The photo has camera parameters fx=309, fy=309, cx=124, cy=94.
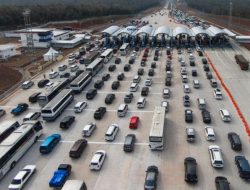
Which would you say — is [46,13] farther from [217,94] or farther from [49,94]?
[217,94]

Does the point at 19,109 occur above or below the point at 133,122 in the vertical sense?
below

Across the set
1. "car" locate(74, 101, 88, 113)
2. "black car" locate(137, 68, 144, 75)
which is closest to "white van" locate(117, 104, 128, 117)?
"car" locate(74, 101, 88, 113)

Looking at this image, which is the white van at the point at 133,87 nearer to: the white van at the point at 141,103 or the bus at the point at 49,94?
the white van at the point at 141,103

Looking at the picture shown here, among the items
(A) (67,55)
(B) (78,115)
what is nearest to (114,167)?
(B) (78,115)

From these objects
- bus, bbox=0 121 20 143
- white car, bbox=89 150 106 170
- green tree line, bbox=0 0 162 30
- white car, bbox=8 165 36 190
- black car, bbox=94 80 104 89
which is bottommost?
white car, bbox=8 165 36 190

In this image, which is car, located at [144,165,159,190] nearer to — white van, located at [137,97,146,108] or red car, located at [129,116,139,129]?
red car, located at [129,116,139,129]

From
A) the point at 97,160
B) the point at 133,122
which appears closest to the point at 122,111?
the point at 133,122

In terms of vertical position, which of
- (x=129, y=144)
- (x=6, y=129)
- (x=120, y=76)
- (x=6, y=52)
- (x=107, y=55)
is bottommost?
A: (x=129, y=144)
